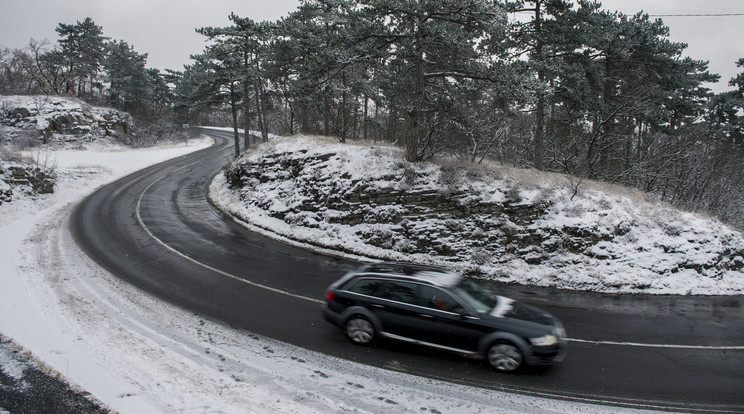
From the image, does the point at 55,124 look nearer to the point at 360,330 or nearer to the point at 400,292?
the point at 360,330

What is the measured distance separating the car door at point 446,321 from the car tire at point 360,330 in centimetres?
101

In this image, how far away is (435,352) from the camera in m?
7.44

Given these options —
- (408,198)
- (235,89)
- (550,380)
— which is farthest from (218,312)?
(235,89)

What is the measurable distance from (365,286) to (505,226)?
7993 millimetres

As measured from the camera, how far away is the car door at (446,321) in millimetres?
6949

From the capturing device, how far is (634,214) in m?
14.0

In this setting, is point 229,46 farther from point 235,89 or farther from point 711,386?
point 711,386

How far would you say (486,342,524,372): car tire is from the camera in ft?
22.2

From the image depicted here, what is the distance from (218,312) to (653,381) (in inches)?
348

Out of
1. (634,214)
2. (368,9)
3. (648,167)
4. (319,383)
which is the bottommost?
(319,383)

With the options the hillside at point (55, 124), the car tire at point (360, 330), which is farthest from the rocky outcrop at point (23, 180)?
the car tire at point (360, 330)

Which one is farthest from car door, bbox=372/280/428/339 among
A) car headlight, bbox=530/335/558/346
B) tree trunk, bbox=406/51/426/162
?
tree trunk, bbox=406/51/426/162

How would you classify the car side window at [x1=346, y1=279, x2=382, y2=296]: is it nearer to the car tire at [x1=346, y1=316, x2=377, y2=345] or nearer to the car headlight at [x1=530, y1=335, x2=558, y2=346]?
the car tire at [x1=346, y1=316, x2=377, y2=345]

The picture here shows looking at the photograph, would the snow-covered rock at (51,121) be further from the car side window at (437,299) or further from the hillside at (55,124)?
the car side window at (437,299)
